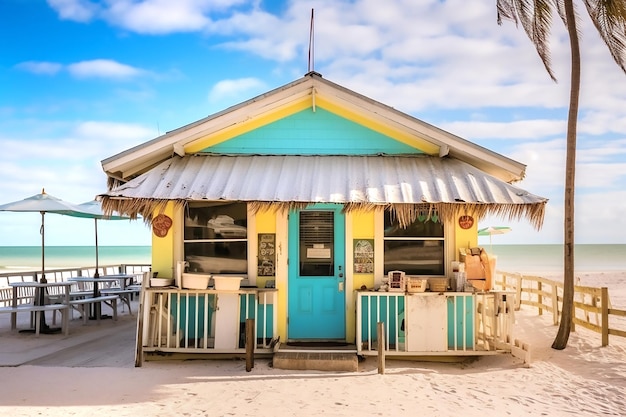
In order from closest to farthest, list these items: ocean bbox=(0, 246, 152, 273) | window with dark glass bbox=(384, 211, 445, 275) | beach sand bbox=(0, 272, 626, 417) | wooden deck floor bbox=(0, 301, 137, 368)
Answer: beach sand bbox=(0, 272, 626, 417), wooden deck floor bbox=(0, 301, 137, 368), window with dark glass bbox=(384, 211, 445, 275), ocean bbox=(0, 246, 152, 273)

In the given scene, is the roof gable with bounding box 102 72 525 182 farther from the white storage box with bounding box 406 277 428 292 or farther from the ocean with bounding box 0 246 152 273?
the ocean with bounding box 0 246 152 273

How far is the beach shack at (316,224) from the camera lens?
815 cm

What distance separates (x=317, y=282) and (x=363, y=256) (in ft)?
2.86

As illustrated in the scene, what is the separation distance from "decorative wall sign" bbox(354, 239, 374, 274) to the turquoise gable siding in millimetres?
1654

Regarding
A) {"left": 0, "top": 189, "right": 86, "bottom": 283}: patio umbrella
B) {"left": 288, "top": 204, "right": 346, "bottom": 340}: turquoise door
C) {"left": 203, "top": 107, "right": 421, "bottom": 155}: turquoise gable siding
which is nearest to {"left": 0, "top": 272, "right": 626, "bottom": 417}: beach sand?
{"left": 288, "top": 204, "right": 346, "bottom": 340}: turquoise door

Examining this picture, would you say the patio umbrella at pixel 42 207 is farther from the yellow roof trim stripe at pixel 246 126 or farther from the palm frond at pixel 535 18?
the palm frond at pixel 535 18

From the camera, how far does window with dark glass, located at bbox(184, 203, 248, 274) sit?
8953 millimetres

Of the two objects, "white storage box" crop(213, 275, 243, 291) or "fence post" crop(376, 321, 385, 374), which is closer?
"fence post" crop(376, 321, 385, 374)

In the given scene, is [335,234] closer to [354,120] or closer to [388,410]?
[354,120]

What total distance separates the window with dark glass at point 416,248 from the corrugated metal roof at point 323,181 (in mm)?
737

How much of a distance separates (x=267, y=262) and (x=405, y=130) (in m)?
3.25

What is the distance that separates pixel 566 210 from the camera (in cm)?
923

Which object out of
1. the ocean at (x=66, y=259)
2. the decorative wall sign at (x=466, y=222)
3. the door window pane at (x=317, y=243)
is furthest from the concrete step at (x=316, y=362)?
the ocean at (x=66, y=259)

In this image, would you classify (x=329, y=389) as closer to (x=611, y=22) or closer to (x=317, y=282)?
(x=317, y=282)
